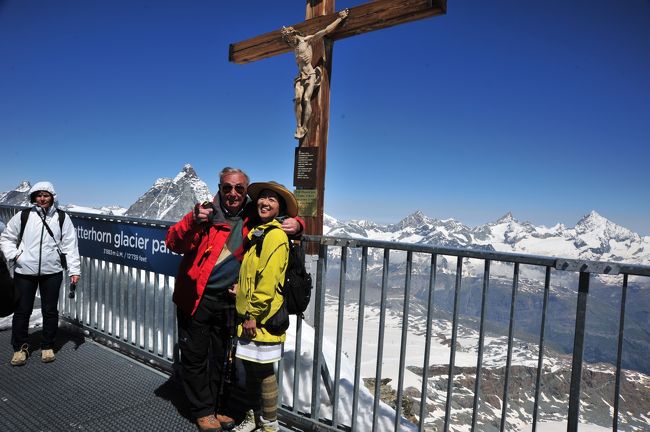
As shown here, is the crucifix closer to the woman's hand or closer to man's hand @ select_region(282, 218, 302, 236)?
man's hand @ select_region(282, 218, 302, 236)

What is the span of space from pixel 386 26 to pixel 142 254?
365 centimetres

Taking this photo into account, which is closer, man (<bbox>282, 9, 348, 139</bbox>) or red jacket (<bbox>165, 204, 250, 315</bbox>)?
red jacket (<bbox>165, 204, 250, 315</bbox>)

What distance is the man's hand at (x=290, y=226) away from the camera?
301cm

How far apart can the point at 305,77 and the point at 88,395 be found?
12.9 feet

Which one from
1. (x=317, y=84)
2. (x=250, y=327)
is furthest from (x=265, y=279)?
(x=317, y=84)

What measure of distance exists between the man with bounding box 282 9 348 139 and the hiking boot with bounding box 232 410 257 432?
2.97 metres

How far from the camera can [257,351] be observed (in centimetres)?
295

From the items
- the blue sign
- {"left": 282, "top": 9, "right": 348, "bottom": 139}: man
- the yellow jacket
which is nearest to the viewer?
the yellow jacket

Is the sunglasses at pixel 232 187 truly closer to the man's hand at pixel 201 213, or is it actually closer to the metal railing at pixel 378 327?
the man's hand at pixel 201 213

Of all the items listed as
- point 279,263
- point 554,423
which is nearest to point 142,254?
point 279,263

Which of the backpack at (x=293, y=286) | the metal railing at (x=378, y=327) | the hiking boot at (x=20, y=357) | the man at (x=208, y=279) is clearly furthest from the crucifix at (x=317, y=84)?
the hiking boot at (x=20, y=357)

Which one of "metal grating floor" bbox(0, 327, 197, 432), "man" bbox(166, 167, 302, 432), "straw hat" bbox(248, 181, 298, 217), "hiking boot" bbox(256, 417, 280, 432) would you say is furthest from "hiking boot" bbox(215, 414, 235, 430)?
"straw hat" bbox(248, 181, 298, 217)

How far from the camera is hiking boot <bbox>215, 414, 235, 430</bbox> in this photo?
3.34 meters

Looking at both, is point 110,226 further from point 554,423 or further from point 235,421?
point 554,423
